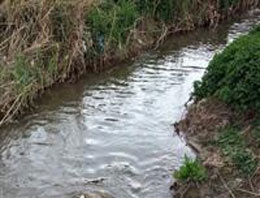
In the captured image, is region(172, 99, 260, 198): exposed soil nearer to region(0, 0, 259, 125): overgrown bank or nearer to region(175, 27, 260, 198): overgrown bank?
region(175, 27, 260, 198): overgrown bank

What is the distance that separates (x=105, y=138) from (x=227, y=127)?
6.07 ft

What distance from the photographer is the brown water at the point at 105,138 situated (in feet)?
25.4

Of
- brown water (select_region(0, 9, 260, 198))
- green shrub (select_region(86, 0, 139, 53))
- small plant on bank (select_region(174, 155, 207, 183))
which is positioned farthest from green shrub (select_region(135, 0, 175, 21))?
small plant on bank (select_region(174, 155, 207, 183))

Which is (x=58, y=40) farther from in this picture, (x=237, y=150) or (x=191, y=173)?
(x=191, y=173)

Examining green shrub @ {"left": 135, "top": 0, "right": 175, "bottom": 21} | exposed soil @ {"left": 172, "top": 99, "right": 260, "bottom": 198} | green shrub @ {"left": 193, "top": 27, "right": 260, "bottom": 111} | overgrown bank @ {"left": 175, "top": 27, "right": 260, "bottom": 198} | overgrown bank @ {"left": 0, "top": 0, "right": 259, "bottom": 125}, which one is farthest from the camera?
green shrub @ {"left": 135, "top": 0, "right": 175, "bottom": 21}

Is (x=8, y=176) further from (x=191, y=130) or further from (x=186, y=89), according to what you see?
(x=186, y=89)

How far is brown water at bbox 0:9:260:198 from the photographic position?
7754 mm

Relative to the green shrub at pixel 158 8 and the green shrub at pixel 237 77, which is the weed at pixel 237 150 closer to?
the green shrub at pixel 237 77

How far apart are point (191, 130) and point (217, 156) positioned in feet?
4.31

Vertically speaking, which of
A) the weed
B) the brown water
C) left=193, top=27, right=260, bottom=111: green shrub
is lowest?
the brown water

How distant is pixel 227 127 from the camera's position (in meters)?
8.58

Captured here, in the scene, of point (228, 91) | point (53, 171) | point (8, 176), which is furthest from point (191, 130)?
point (8, 176)

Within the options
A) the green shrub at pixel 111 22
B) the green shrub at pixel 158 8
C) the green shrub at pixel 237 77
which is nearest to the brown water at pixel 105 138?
the green shrub at pixel 111 22

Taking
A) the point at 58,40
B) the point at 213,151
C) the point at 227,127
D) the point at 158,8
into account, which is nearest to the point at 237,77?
the point at 227,127
